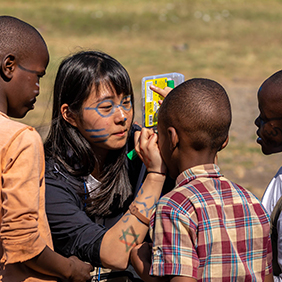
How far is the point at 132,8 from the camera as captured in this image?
19469 mm

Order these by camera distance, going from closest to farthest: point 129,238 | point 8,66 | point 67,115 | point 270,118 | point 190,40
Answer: point 8,66 → point 129,238 → point 270,118 → point 67,115 → point 190,40

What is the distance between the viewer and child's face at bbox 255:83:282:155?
227 centimetres

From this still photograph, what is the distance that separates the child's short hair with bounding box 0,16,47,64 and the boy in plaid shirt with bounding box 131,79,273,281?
2.31ft

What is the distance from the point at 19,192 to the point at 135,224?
66cm

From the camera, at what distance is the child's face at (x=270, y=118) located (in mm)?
2266

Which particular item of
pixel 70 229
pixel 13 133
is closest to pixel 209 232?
pixel 70 229

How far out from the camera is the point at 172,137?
6.21 feet

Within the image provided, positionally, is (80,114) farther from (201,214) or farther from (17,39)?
(201,214)

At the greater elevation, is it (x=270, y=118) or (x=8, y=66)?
(x=8, y=66)

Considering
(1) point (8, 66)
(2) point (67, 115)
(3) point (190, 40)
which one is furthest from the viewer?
(3) point (190, 40)

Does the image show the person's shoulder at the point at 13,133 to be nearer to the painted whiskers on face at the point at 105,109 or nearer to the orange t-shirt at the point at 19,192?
the orange t-shirt at the point at 19,192

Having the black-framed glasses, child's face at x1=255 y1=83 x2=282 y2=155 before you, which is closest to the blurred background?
child's face at x1=255 y1=83 x2=282 y2=155

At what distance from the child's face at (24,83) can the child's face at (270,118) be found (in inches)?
49.4

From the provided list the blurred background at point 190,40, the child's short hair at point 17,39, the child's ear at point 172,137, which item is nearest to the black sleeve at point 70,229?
the child's ear at point 172,137
